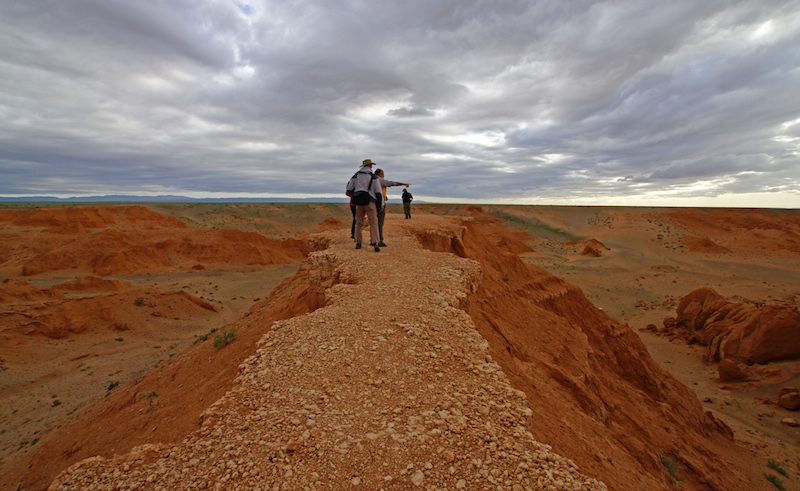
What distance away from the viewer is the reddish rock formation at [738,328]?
511 inches

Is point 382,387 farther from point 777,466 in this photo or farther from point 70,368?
point 70,368

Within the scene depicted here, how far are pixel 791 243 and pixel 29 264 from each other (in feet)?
249

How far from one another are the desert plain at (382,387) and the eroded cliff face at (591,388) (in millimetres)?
54

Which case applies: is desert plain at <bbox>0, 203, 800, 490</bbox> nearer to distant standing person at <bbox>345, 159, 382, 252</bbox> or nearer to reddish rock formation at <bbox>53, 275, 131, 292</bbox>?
reddish rock formation at <bbox>53, 275, 131, 292</bbox>

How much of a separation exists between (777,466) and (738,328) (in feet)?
25.4

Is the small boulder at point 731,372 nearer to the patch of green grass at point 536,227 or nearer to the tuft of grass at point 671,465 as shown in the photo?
the tuft of grass at point 671,465

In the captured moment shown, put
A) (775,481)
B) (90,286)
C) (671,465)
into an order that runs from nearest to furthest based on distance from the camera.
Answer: (671,465) → (775,481) → (90,286)

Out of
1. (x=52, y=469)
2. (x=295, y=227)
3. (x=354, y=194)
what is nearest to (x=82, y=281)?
(x=52, y=469)

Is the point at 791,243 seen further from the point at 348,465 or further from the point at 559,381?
the point at 348,465

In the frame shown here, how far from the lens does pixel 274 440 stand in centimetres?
272

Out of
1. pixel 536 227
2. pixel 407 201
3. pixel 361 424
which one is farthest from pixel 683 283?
pixel 536 227

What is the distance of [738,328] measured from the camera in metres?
14.5

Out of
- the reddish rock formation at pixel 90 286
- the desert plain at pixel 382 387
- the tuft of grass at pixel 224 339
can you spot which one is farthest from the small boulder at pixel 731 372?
the reddish rock formation at pixel 90 286

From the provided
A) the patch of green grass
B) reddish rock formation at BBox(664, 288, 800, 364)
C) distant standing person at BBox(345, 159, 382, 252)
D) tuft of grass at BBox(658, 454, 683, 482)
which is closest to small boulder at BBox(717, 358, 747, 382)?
reddish rock formation at BBox(664, 288, 800, 364)
